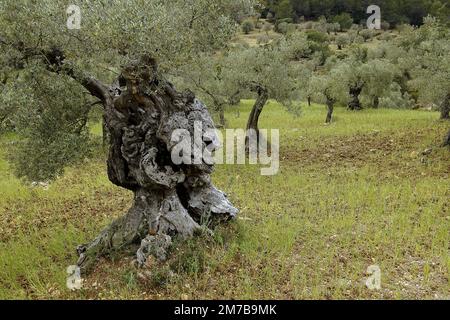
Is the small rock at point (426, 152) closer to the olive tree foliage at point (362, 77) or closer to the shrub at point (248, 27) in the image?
the olive tree foliage at point (362, 77)

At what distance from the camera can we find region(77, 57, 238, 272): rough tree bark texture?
1050 cm

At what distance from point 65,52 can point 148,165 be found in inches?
135

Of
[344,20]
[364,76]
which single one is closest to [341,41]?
[344,20]

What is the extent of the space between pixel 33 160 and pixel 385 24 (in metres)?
110

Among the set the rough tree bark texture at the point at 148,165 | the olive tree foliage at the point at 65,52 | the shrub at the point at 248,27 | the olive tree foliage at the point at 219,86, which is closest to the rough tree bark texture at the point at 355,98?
the olive tree foliage at the point at 219,86

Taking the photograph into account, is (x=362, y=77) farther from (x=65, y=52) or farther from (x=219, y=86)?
(x=65, y=52)

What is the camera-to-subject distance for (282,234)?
1220 centimetres

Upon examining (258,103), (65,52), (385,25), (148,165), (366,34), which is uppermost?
(385,25)

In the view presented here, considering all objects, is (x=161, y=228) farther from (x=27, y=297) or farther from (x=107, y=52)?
(x=107, y=52)

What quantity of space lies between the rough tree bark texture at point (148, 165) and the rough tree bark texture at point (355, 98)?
3381 cm

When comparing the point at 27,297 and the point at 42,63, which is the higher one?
the point at 42,63

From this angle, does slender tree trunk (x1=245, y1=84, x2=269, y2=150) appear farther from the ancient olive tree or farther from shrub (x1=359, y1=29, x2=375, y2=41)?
shrub (x1=359, y1=29, x2=375, y2=41)

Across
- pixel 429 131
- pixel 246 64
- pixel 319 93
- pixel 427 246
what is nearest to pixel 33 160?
pixel 427 246

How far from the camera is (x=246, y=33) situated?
340 ft
